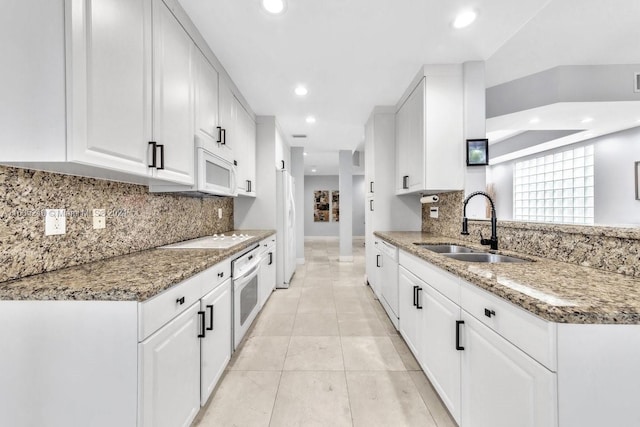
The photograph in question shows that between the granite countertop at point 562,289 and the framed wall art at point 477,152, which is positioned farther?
the framed wall art at point 477,152

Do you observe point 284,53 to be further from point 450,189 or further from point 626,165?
point 626,165

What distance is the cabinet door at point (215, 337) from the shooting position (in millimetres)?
1497

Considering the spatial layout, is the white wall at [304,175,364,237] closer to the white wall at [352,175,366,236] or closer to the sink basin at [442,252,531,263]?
the white wall at [352,175,366,236]

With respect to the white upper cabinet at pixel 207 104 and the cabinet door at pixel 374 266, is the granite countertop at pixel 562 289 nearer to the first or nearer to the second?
the cabinet door at pixel 374 266

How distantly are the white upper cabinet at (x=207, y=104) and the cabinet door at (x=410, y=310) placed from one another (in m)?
1.93

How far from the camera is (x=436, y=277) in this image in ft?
5.31

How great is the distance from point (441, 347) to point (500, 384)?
512 millimetres

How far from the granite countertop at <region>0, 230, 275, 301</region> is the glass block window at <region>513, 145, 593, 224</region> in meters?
5.76

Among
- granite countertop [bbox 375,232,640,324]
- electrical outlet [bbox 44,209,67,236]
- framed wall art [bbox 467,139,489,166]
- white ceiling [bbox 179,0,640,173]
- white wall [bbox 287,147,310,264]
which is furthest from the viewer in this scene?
white wall [bbox 287,147,310,264]

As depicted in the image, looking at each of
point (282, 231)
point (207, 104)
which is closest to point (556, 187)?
point (282, 231)

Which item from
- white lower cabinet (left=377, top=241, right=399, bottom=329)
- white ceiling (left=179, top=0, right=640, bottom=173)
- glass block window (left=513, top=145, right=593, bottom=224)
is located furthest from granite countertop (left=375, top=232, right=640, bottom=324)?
glass block window (left=513, top=145, right=593, bottom=224)

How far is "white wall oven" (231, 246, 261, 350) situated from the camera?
2100 millimetres

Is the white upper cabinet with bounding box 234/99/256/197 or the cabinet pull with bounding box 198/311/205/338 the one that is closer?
the cabinet pull with bounding box 198/311/205/338

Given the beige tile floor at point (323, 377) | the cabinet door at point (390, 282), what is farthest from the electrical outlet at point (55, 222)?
the cabinet door at point (390, 282)
